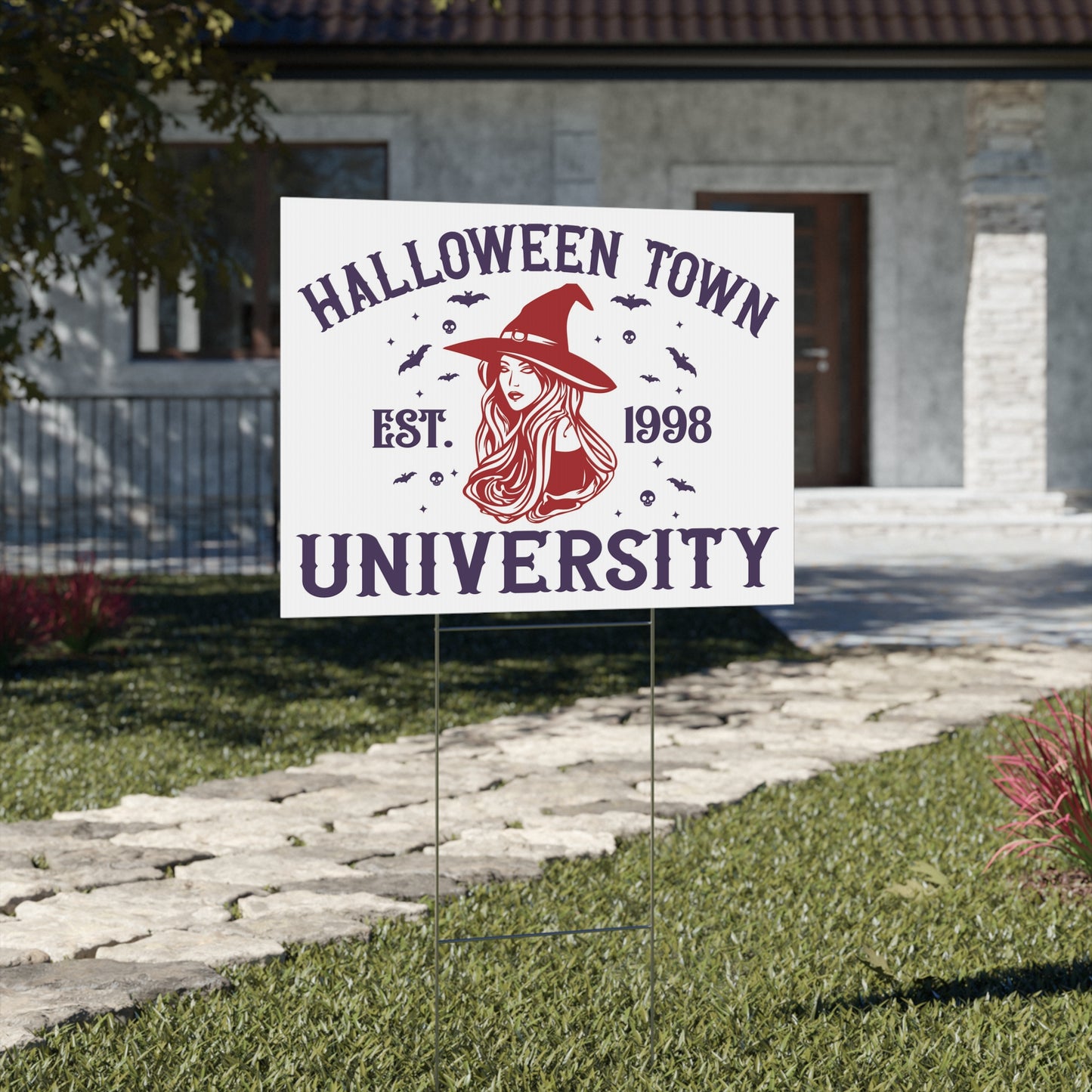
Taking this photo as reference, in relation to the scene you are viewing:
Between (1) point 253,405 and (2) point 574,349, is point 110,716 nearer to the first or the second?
(2) point 574,349

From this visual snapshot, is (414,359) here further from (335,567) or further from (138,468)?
(138,468)

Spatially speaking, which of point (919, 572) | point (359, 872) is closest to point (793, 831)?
point (359, 872)

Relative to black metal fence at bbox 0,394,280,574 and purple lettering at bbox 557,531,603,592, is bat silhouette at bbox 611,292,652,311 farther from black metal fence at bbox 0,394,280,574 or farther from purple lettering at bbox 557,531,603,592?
black metal fence at bbox 0,394,280,574

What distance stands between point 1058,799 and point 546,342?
2243 millimetres

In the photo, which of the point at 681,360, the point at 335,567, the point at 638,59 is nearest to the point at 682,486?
the point at 681,360

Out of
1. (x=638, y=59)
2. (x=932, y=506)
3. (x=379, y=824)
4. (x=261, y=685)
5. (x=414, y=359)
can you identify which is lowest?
(x=379, y=824)

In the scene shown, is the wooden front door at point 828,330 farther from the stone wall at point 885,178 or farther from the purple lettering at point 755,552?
the purple lettering at point 755,552

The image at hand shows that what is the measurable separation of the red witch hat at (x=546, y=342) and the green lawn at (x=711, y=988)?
4.82 feet

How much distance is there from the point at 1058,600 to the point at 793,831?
6161 millimetres

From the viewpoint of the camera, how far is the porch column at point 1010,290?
1494 centimetres

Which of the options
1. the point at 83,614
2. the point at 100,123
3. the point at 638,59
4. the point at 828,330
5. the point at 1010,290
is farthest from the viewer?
the point at 828,330

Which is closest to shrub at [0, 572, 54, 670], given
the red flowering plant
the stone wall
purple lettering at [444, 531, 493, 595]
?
the red flowering plant

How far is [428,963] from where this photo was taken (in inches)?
155

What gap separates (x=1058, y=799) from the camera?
4.50m
